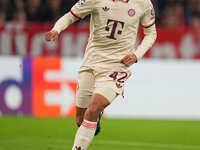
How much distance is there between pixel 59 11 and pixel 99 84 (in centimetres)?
789

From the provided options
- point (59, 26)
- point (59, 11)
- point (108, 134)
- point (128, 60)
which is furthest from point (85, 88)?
point (59, 11)

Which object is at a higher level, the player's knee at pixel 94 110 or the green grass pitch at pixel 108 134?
the player's knee at pixel 94 110

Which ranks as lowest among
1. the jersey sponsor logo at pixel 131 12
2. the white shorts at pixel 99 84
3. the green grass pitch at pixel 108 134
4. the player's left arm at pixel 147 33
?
the green grass pitch at pixel 108 134

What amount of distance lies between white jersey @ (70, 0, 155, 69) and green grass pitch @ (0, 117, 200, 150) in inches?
75.9

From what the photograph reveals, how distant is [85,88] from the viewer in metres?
7.65

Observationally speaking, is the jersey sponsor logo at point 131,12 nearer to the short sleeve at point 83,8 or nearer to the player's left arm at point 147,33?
the player's left arm at point 147,33

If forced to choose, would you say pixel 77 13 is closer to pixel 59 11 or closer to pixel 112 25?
pixel 112 25

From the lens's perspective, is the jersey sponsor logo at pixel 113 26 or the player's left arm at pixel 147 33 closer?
the jersey sponsor logo at pixel 113 26

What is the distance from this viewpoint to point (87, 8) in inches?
290

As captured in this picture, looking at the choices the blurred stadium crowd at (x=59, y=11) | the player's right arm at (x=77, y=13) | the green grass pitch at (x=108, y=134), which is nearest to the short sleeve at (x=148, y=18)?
the player's right arm at (x=77, y=13)

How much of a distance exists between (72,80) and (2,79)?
4.69 ft

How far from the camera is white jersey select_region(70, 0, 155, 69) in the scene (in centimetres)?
733

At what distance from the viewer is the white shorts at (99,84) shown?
23.4 feet

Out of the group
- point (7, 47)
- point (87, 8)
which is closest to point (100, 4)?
point (87, 8)
